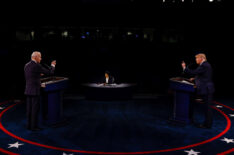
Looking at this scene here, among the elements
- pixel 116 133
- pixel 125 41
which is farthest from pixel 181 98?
pixel 125 41

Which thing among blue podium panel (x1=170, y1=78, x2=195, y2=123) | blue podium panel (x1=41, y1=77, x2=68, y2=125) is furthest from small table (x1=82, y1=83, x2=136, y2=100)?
blue podium panel (x1=170, y1=78, x2=195, y2=123)

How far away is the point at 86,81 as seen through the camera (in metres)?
10.6

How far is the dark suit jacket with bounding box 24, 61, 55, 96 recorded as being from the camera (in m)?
5.20

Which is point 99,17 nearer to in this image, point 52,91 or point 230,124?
point 52,91

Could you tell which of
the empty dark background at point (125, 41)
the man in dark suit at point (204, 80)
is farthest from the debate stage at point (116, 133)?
the empty dark background at point (125, 41)

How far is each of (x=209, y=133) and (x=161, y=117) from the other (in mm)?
1630

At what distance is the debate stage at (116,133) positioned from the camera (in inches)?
178

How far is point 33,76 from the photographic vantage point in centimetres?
523

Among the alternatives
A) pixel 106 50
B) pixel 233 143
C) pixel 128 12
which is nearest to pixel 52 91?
pixel 233 143

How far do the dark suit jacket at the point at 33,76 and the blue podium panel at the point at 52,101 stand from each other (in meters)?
0.32

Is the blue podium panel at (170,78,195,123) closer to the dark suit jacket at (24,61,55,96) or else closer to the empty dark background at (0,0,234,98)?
the dark suit jacket at (24,61,55,96)

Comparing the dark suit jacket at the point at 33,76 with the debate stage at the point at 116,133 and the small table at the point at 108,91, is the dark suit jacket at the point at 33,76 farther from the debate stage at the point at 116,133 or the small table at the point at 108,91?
the small table at the point at 108,91

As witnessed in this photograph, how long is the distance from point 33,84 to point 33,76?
0.62 ft

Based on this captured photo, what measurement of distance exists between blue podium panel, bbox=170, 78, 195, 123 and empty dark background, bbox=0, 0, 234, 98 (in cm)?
433
